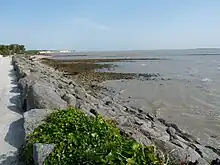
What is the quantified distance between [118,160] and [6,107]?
6976 millimetres

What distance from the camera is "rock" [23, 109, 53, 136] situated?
612 centimetres

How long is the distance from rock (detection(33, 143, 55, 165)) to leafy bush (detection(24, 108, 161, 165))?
0.09 meters

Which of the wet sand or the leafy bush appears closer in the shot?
the leafy bush

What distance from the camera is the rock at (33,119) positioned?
20.1 feet

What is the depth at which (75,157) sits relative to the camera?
430 centimetres

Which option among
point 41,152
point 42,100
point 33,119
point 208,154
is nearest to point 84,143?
point 41,152

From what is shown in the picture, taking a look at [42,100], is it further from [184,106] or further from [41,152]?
[184,106]

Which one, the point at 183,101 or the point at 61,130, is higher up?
the point at 61,130

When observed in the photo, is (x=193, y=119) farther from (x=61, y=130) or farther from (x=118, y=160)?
(x=118, y=160)

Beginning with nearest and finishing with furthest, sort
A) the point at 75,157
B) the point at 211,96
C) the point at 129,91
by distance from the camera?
the point at 75,157 < the point at 211,96 < the point at 129,91

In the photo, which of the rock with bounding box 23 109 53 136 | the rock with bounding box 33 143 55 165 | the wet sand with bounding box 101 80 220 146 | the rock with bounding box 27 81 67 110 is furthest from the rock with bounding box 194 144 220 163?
the rock with bounding box 33 143 55 165

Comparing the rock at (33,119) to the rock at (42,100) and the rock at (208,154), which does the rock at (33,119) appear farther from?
the rock at (208,154)

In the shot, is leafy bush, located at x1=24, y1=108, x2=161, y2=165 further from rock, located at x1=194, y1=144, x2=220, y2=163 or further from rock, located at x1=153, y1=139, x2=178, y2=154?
rock, located at x1=194, y1=144, x2=220, y2=163

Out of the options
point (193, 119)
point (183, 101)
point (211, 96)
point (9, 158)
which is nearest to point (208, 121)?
point (193, 119)
